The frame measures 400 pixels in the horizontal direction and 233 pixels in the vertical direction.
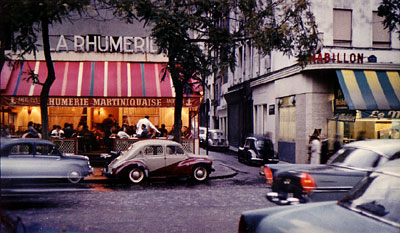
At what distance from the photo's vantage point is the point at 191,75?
9453 mm

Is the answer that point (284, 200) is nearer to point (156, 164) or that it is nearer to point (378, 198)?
point (378, 198)

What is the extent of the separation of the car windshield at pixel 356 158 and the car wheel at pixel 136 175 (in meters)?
8.32

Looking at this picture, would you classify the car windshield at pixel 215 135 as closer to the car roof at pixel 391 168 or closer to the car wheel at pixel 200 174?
the car wheel at pixel 200 174

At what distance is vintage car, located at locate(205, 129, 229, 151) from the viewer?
1006 inches

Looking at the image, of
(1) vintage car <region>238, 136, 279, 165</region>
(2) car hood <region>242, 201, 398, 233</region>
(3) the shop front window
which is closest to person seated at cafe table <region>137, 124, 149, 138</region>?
(1) vintage car <region>238, 136, 279, 165</region>

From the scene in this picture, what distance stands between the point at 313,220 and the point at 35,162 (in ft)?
15.8

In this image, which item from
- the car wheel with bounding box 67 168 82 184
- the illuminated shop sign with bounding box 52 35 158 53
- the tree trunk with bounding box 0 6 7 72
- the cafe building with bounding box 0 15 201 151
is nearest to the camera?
the tree trunk with bounding box 0 6 7 72

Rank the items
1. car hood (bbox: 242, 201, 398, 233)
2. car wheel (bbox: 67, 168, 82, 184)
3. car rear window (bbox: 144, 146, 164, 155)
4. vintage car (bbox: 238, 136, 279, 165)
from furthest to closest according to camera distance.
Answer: vintage car (bbox: 238, 136, 279, 165) < car rear window (bbox: 144, 146, 164, 155) < car wheel (bbox: 67, 168, 82, 184) < car hood (bbox: 242, 201, 398, 233)

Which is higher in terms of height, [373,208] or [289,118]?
[289,118]

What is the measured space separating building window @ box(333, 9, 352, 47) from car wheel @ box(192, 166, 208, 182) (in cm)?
853

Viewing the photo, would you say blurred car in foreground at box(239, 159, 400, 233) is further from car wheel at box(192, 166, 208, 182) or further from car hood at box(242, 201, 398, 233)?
car wheel at box(192, 166, 208, 182)

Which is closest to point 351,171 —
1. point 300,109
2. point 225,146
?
point 300,109

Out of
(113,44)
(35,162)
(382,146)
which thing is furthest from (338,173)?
(113,44)

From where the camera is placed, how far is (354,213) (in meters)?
2.91
